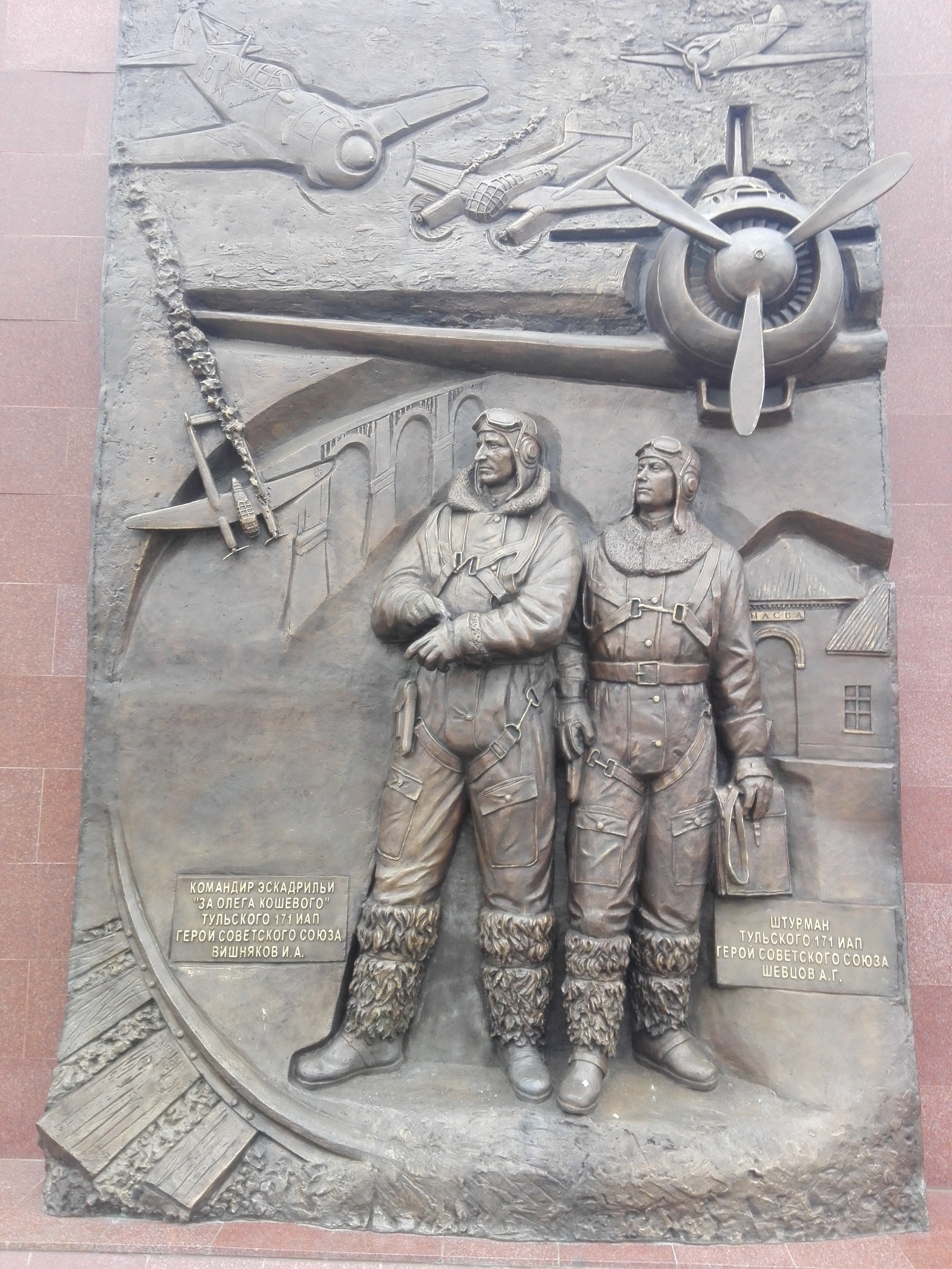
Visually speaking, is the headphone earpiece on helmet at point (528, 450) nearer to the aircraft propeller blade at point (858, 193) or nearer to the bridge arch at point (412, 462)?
the bridge arch at point (412, 462)

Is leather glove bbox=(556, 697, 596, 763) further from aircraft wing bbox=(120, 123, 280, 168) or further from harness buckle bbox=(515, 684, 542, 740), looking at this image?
aircraft wing bbox=(120, 123, 280, 168)

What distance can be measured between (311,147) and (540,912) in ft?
14.5

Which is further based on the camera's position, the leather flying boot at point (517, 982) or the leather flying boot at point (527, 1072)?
the leather flying boot at point (517, 982)

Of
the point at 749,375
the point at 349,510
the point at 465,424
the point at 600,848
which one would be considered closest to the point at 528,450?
the point at 465,424

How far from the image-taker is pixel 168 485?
527cm

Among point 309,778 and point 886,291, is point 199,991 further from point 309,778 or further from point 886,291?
point 886,291

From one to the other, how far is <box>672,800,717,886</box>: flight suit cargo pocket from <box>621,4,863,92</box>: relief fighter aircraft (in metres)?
4.09

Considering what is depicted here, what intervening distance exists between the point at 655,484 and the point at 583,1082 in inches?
115

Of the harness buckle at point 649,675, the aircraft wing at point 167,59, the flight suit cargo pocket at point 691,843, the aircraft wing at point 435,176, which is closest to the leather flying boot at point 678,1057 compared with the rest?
the flight suit cargo pocket at point 691,843

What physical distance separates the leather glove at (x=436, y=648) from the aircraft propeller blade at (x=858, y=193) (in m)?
2.74

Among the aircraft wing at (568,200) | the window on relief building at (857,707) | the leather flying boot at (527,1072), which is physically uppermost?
the aircraft wing at (568,200)

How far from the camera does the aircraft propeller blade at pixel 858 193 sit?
4.97 meters

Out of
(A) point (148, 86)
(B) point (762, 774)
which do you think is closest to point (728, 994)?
(B) point (762, 774)

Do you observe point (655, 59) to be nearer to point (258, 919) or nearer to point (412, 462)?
point (412, 462)
